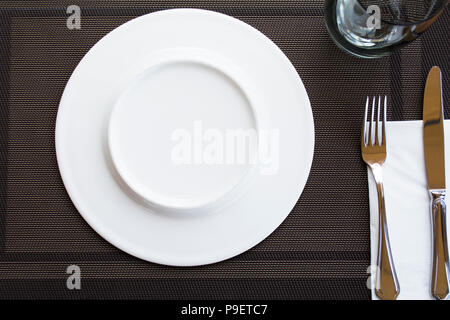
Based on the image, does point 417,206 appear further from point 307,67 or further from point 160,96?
point 160,96

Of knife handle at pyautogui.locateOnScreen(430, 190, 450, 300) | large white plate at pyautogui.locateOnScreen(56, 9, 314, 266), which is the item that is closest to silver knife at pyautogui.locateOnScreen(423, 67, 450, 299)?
knife handle at pyautogui.locateOnScreen(430, 190, 450, 300)

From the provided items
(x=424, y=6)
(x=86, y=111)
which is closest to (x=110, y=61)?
(x=86, y=111)

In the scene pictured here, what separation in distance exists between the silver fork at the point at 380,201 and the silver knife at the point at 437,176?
0.14ft

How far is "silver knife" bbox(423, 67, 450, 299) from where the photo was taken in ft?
1.37

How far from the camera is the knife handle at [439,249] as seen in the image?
416mm

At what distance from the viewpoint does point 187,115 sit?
0.41 metres

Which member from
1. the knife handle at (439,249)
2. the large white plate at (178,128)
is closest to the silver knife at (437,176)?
the knife handle at (439,249)

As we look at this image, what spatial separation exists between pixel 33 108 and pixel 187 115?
0.17m

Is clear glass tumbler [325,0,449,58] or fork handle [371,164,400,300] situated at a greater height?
clear glass tumbler [325,0,449,58]

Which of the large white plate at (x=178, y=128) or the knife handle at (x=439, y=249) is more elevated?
the large white plate at (x=178, y=128)

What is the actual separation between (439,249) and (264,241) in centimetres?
17

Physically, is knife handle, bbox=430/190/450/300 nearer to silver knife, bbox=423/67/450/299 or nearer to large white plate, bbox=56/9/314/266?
silver knife, bbox=423/67/450/299

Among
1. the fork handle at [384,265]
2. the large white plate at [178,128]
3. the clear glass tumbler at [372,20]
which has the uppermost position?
the clear glass tumbler at [372,20]

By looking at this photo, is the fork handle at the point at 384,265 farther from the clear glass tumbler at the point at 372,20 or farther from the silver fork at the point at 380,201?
the clear glass tumbler at the point at 372,20
